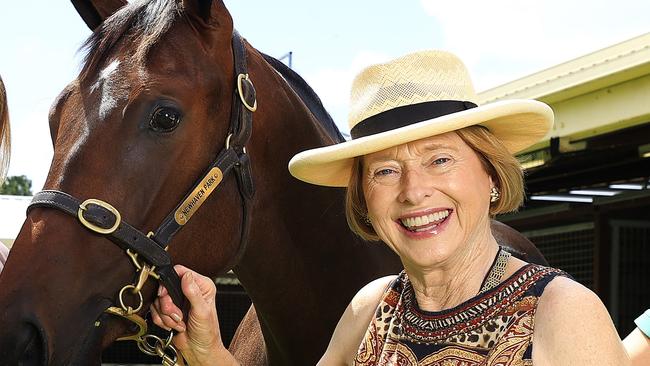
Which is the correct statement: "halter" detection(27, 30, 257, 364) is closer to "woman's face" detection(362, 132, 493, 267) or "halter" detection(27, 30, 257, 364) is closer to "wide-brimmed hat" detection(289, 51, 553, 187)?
"wide-brimmed hat" detection(289, 51, 553, 187)

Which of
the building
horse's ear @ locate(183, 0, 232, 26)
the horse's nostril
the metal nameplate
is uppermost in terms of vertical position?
horse's ear @ locate(183, 0, 232, 26)

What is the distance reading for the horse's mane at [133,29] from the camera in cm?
260

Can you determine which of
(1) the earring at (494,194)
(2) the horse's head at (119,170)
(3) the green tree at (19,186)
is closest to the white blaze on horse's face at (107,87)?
(2) the horse's head at (119,170)

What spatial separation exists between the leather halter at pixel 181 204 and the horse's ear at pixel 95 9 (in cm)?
48

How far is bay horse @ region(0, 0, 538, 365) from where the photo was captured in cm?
229

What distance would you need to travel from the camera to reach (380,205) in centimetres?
215

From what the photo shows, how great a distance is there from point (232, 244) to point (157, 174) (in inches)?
16.6

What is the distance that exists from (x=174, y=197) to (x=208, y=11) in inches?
25.8

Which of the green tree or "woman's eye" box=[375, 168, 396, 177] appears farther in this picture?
the green tree

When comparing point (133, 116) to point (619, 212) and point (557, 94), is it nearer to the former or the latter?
point (557, 94)

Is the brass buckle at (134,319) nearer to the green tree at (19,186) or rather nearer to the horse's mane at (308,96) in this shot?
the horse's mane at (308,96)

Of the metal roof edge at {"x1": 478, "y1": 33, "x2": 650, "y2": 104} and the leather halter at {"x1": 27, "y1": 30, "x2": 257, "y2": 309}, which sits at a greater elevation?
the leather halter at {"x1": 27, "y1": 30, "x2": 257, "y2": 309}

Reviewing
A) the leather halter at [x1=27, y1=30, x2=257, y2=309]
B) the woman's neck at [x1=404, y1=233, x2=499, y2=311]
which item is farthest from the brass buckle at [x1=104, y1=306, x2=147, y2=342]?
the woman's neck at [x1=404, y1=233, x2=499, y2=311]

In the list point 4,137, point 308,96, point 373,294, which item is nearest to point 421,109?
point 373,294
